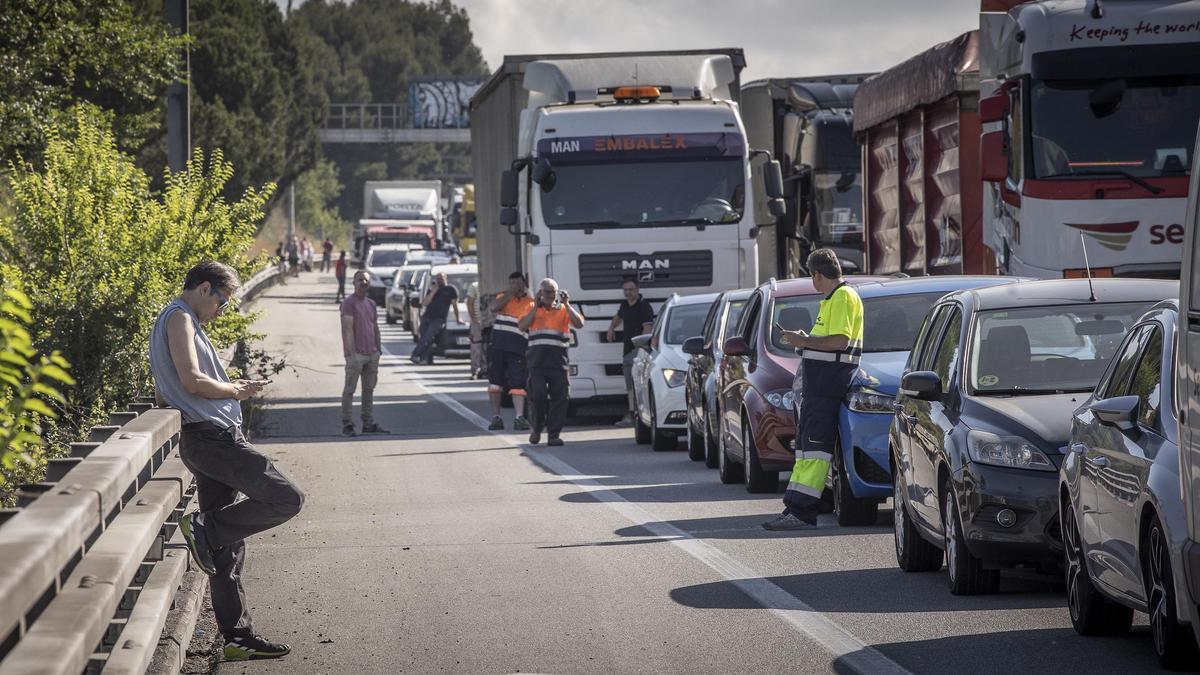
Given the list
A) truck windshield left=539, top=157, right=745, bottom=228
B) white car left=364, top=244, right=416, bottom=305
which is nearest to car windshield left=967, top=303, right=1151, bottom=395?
truck windshield left=539, top=157, right=745, bottom=228

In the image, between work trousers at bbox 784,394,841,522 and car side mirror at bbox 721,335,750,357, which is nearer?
work trousers at bbox 784,394,841,522

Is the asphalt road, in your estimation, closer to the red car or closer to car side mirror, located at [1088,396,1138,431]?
the red car

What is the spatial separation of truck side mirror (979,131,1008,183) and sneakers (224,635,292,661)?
10.6 metres

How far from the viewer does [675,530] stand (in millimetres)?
13234

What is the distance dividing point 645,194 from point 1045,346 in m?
13.9

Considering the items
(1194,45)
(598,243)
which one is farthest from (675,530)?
(598,243)

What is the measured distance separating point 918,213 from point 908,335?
7352 millimetres

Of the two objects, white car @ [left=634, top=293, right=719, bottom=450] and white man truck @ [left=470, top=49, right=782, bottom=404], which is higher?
white man truck @ [left=470, top=49, right=782, bottom=404]

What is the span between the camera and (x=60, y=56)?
76.2 ft

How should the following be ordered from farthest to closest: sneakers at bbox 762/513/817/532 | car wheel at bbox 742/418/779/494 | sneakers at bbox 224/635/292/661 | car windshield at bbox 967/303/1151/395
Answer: car wheel at bbox 742/418/779/494, sneakers at bbox 762/513/817/532, car windshield at bbox 967/303/1151/395, sneakers at bbox 224/635/292/661

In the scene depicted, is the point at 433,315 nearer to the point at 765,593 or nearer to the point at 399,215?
the point at 765,593

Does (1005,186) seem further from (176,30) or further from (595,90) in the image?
(176,30)

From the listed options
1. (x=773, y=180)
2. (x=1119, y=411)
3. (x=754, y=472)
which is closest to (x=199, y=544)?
(x=1119, y=411)

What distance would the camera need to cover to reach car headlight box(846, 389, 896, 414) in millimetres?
12992
